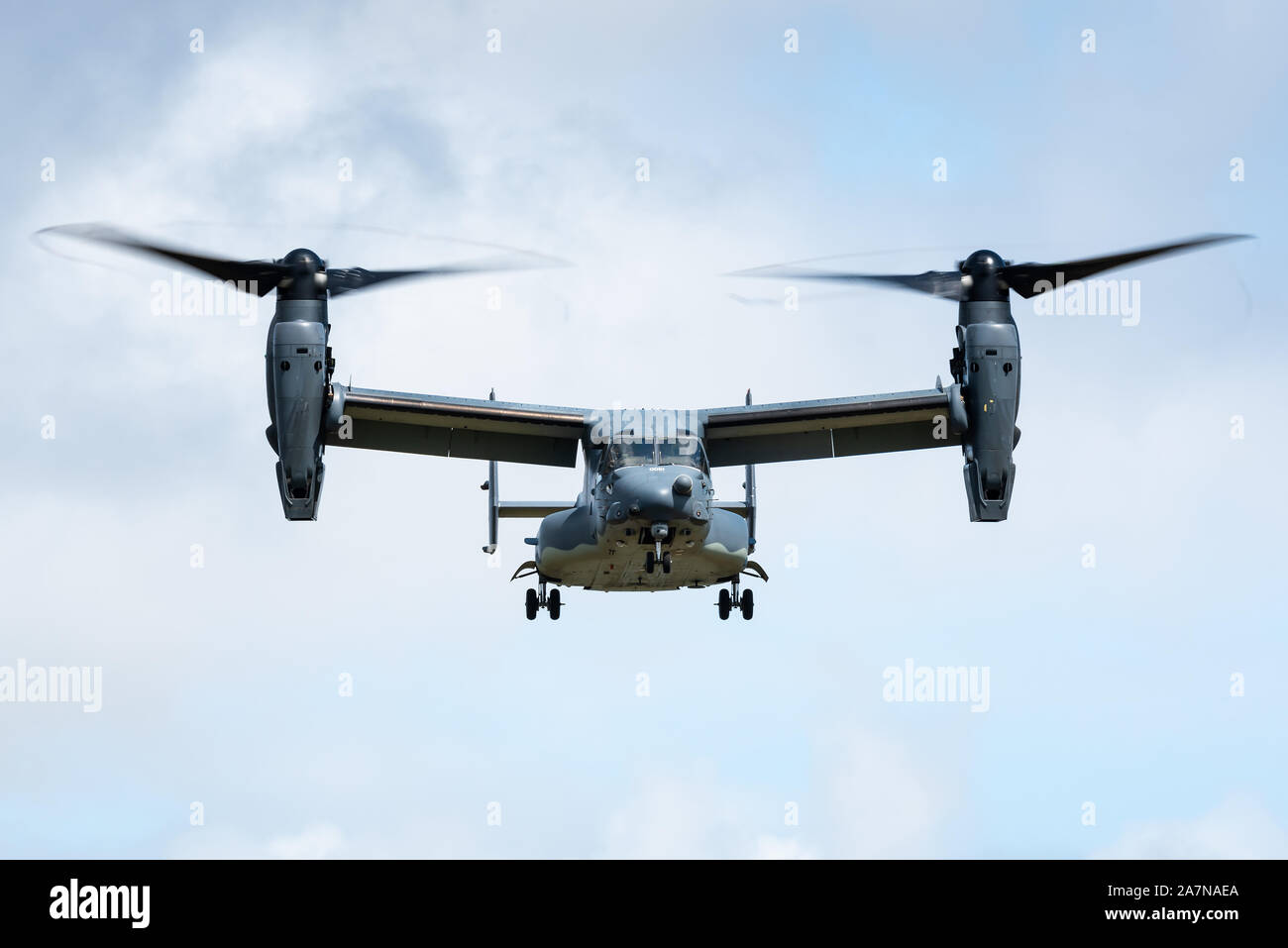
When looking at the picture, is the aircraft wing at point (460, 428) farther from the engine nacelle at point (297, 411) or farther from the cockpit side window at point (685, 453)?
the cockpit side window at point (685, 453)

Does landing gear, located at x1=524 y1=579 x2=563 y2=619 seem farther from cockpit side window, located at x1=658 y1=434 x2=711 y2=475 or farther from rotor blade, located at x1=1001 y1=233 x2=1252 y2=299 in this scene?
rotor blade, located at x1=1001 y1=233 x2=1252 y2=299

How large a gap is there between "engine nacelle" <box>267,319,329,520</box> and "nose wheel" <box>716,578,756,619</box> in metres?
6.28

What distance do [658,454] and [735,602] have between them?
347 centimetres

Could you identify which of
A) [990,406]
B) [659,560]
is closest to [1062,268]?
[990,406]

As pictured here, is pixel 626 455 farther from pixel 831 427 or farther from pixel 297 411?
pixel 297 411

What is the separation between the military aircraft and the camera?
2158cm

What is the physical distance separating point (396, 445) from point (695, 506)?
494 centimetres

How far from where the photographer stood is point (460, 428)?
24516 millimetres

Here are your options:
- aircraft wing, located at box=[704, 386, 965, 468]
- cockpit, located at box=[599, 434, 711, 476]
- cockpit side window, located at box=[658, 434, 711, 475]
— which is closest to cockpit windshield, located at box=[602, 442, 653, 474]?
cockpit, located at box=[599, 434, 711, 476]

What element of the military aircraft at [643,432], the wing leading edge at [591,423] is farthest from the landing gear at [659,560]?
the wing leading edge at [591,423]

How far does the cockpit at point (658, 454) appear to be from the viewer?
22.7 metres
